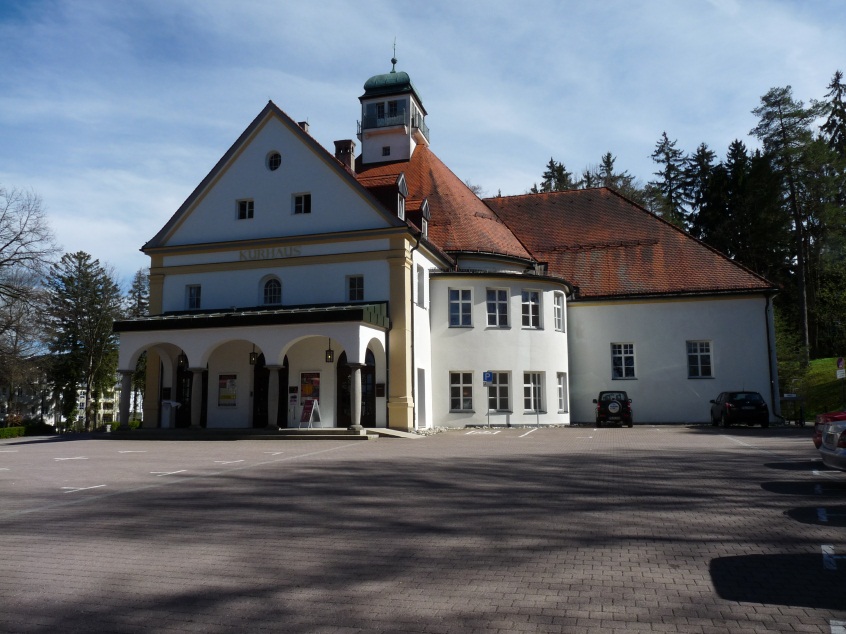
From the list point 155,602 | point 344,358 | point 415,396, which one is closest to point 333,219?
point 344,358

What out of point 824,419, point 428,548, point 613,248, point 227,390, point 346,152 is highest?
point 346,152

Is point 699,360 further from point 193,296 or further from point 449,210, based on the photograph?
point 193,296

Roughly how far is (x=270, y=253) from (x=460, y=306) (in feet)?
26.6

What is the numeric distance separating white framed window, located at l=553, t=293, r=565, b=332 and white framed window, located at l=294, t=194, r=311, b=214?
462 inches

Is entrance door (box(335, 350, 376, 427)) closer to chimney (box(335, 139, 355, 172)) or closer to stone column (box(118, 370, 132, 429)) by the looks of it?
stone column (box(118, 370, 132, 429))

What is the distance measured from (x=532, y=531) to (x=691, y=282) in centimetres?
2772

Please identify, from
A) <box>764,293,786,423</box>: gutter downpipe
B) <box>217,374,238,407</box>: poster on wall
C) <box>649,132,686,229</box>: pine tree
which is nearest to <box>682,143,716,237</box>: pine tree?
<box>649,132,686,229</box>: pine tree

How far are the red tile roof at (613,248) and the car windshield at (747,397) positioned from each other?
6037mm

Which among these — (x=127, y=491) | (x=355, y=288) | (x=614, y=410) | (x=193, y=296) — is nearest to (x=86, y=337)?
(x=193, y=296)

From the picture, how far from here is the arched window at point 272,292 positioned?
28516 millimetres

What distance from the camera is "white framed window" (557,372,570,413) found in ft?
104

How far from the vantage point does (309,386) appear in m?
26.9

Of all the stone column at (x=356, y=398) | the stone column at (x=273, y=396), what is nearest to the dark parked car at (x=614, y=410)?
the stone column at (x=356, y=398)

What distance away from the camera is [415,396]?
1083 inches
